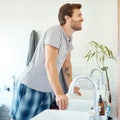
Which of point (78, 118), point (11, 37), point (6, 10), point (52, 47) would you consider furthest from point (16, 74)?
point (78, 118)

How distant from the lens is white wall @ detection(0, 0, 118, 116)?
2.44m

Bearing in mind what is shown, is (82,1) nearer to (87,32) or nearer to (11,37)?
(87,32)

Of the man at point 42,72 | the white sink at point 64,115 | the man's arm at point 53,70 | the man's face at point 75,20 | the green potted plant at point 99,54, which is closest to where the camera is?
the white sink at point 64,115

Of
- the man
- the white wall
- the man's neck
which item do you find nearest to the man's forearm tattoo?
the man

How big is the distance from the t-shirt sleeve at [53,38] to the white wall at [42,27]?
3.33 feet

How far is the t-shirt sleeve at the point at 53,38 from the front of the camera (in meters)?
1.44

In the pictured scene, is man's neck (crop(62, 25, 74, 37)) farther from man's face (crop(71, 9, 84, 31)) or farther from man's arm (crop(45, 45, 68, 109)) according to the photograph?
man's arm (crop(45, 45, 68, 109))

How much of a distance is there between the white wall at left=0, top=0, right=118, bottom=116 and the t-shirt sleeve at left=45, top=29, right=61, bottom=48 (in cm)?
101

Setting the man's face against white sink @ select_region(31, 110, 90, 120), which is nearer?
white sink @ select_region(31, 110, 90, 120)

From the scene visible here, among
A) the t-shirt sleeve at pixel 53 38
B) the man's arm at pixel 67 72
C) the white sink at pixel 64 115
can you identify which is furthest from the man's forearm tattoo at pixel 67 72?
the white sink at pixel 64 115

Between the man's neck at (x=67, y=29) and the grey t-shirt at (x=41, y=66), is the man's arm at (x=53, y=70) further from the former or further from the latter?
the man's neck at (x=67, y=29)

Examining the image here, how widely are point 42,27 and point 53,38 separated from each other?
118 centimetres

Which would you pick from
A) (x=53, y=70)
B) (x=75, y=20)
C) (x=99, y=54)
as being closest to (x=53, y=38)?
(x=53, y=70)

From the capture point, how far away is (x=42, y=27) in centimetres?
262
